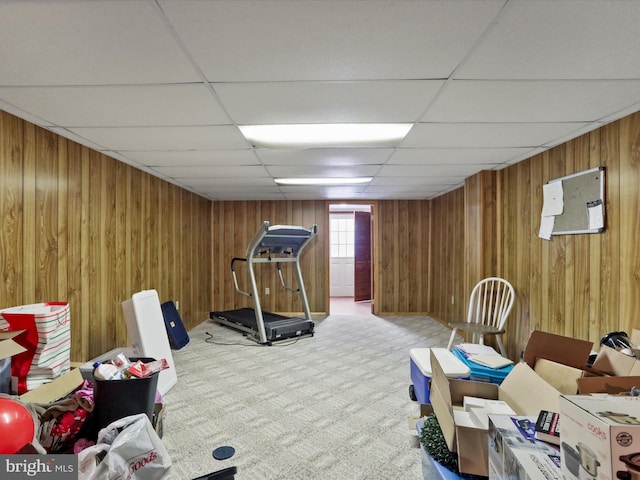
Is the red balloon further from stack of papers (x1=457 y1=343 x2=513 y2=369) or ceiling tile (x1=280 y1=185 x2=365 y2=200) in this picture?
ceiling tile (x1=280 y1=185 x2=365 y2=200)

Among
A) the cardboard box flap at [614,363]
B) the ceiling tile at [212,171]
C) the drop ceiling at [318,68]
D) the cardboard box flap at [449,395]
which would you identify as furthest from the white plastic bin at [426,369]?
the ceiling tile at [212,171]

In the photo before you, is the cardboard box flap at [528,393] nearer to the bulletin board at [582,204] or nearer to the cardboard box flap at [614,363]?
the cardboard box flap at [614,363]

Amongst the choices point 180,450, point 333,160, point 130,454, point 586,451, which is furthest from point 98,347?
point 586,451

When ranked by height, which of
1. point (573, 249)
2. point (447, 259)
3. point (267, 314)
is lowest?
point (267, 314)

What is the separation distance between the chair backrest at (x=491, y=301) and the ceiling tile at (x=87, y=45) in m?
3.20

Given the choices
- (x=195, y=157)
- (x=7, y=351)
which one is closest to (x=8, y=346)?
(x=7, y=351)

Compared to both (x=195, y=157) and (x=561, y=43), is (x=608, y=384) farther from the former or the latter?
(x=195, y=157)

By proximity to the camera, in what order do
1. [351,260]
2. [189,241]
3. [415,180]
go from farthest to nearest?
[351,260]
[189,241]
[415,180]

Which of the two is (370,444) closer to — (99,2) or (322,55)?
(322,55)

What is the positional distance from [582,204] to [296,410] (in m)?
2.63

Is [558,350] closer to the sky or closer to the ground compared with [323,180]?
closer to the ground

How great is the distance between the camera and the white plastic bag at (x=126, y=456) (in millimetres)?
1234

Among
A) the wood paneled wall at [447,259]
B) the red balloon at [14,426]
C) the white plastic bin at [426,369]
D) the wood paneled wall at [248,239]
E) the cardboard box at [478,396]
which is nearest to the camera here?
the red balloon at [14,426]

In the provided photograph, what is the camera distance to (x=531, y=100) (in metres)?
1.79
